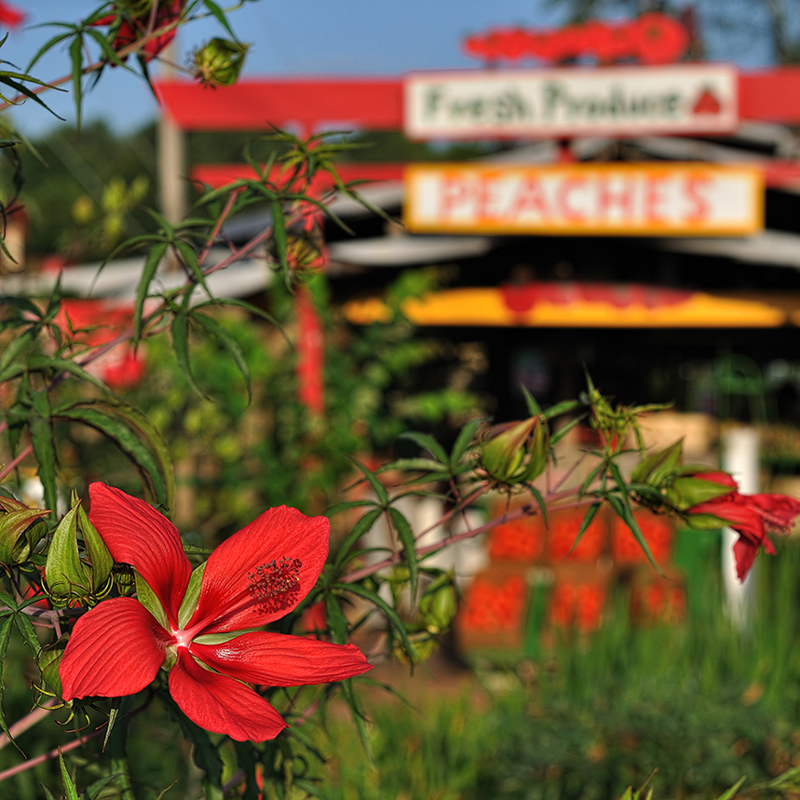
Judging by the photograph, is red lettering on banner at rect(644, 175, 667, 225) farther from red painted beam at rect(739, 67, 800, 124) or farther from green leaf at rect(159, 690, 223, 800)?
green leaf at rect(159, 690, 223, 800)

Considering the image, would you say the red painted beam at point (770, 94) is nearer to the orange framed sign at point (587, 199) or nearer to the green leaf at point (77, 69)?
the orange framed sign at point (587, 199)

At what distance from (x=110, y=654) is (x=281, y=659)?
0.38 ft

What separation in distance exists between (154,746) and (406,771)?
77cm

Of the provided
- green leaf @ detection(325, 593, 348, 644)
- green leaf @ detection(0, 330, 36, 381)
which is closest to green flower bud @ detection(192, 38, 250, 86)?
green leaf @ detection(0, 330, 36, 381)

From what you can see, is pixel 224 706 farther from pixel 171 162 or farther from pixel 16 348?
pixel 171 162

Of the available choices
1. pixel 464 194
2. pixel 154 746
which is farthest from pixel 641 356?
pixel 154 746

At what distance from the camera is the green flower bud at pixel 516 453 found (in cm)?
77

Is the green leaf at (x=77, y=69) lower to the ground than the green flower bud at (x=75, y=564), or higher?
higher

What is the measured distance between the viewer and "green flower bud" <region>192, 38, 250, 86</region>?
0.94m

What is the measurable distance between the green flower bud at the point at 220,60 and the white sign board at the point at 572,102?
174 inches

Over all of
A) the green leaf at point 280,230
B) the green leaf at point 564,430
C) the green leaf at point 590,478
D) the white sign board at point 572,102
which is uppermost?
the white sign board at point 572,102

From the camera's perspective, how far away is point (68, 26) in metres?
0.89

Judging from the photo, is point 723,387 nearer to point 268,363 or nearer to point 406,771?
point 268,363

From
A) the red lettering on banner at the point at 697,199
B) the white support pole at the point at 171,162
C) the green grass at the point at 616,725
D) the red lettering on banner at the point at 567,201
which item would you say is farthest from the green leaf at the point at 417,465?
the white support pole at the point at 171,162
